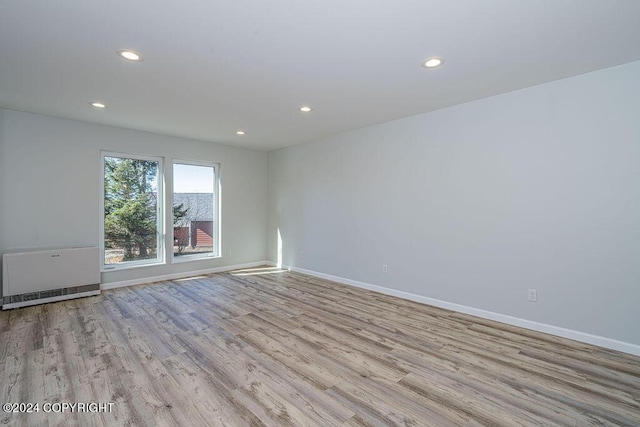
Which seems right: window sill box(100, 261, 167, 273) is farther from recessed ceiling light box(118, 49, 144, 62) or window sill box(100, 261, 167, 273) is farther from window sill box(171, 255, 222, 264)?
recessed ceiling light box(118, 49, 144, 62)

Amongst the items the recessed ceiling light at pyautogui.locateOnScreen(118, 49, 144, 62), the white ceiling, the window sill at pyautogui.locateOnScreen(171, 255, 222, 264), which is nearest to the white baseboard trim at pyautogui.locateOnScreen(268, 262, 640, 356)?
the white ceiling

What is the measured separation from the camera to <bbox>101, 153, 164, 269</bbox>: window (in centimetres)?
477

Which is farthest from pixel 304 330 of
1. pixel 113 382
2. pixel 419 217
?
pixel 419 217

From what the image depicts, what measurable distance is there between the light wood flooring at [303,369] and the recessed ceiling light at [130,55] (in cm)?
256

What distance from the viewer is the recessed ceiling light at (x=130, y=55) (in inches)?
93.9

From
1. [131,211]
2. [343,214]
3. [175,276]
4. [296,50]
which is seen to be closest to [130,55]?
[296,50]

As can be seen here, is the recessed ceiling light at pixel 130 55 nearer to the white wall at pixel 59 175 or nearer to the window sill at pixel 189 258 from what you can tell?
the white wall at pixel 59 175

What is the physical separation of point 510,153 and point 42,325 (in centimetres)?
548

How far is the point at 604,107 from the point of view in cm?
270

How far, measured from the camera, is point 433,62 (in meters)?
2.55

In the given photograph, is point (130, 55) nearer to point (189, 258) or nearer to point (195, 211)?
point (195, 211)

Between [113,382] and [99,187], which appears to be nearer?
[113,382]

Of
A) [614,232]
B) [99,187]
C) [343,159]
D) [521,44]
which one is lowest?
[614,232]

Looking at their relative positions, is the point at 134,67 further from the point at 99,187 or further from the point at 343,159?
the point at 343,159
